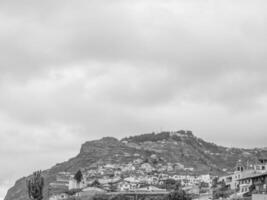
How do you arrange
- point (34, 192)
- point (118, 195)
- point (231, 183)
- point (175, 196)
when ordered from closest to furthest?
point (34, 192)
point (175, 196)
point (231, 183)
point (118, 195)

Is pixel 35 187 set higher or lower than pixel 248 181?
lower

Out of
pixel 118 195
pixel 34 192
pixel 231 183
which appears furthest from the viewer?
pixel 118 195

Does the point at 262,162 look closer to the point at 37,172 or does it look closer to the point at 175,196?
the point at 175,196

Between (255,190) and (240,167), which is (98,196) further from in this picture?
(255,190)

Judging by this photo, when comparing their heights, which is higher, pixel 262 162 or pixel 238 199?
pixel 262 162

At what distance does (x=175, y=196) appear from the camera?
15838 cm

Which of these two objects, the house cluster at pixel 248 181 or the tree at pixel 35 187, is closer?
the tree at pixel 35 187

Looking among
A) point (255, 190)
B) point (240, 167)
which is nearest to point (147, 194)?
point (240, 167)

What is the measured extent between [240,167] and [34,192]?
71637 millimetres

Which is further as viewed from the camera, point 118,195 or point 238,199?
point 118,195

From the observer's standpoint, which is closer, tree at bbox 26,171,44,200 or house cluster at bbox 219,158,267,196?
tree at bbox 26,171,44,200

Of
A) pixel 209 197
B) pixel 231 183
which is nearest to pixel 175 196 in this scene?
pixel 209 197

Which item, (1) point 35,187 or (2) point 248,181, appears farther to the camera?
(2) point 248,181

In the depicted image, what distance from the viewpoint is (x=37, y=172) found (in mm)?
127625
